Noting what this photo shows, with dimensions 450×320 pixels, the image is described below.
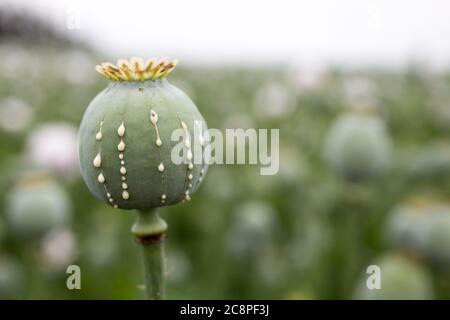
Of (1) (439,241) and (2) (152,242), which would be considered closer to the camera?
(2) (152,242)

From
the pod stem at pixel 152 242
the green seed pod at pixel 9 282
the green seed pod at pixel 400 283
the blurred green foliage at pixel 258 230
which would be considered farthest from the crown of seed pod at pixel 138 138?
the green seed pod at pixel 9 282

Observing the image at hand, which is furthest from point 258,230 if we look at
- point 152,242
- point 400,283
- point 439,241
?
point 152,242

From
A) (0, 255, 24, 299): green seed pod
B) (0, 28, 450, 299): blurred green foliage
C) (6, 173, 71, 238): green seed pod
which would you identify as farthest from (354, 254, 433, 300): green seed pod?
(0, 255, 24, 299): green seed pod

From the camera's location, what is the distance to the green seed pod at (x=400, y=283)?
3.67ft

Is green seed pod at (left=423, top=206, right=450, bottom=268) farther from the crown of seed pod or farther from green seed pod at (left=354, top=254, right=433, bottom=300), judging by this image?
the crown of seed pod

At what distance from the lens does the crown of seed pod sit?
1.66ft

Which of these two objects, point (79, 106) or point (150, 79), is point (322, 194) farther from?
point (79, 106)

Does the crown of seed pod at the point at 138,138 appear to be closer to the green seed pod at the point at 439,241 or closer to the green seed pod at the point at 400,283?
the green seed pod at the point at 400,283

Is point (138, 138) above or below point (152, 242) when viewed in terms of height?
above

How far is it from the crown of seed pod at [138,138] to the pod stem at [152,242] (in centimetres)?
2

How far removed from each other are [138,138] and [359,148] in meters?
1.27

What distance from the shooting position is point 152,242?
0.55 meters

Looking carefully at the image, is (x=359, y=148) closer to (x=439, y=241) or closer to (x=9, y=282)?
(x=439, y=241)

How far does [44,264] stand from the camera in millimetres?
2023
